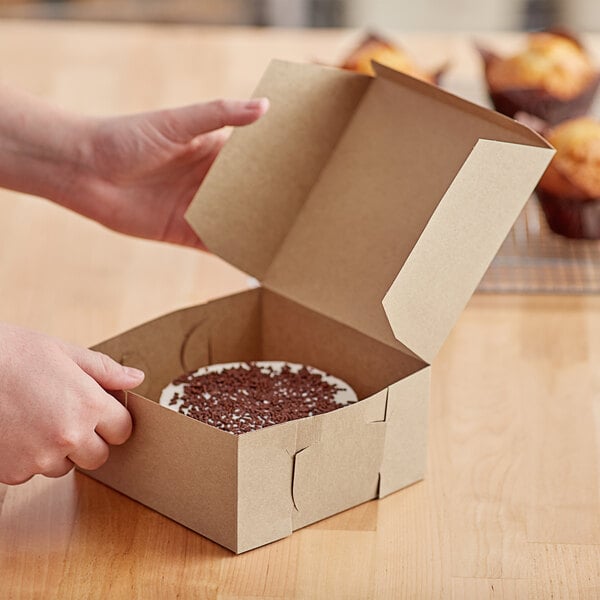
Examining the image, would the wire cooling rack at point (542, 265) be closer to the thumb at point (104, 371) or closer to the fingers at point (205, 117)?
the fingers at point (205, 117)

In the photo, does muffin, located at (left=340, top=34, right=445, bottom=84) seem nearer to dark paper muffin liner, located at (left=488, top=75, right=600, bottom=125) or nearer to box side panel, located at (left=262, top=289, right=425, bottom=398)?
dark paper muffin liner, located at (left=488, top=75, right=600, bottom=125)

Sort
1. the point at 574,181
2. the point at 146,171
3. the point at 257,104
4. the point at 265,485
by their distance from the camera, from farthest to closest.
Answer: the point at 574,181 → the point at 146,171 → the point at 257,104 → the point at 265,485

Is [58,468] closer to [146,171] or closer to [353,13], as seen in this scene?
[146,171]

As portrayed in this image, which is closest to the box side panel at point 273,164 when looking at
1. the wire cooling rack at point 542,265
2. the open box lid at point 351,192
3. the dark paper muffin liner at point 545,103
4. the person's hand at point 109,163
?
the open box lid at point 351,192

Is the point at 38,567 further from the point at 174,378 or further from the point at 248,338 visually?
the point at 248,338

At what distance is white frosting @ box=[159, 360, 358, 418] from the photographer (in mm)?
1212

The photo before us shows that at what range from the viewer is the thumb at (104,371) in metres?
1.08

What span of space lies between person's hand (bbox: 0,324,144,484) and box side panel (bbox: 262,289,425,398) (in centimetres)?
28

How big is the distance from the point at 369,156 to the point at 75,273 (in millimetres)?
515

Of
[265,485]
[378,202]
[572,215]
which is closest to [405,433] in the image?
[265,485]

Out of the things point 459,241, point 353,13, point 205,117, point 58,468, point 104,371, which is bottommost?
point 353,13

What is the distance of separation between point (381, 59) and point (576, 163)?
1.20 feet

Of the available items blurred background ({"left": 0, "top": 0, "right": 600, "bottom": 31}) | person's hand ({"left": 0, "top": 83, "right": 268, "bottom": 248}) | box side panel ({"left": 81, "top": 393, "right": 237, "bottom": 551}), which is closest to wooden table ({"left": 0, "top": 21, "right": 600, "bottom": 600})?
box side panel ({"left": 81, "top": 393, "right": 237, "bottom": 551})

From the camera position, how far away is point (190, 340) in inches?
52.2
